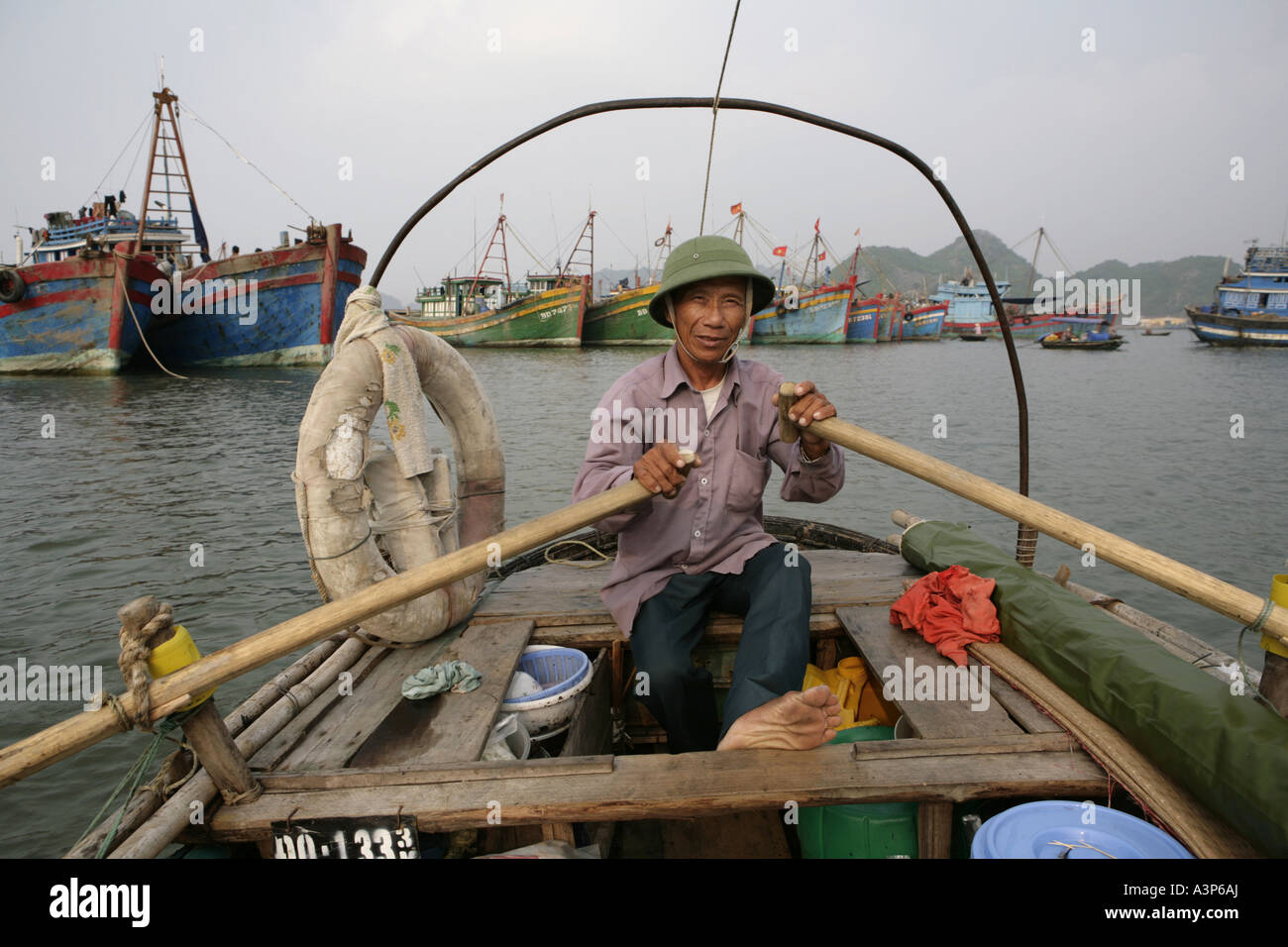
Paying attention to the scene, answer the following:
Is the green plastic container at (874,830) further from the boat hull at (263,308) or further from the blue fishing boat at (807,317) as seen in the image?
the blue fishing boat at (807,317)

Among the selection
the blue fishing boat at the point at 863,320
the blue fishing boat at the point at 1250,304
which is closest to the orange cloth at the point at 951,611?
the blue fishing boat at the point at 863,320

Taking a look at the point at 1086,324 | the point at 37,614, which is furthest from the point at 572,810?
the point at 1086,324

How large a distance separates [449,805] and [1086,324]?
6334 centimetres

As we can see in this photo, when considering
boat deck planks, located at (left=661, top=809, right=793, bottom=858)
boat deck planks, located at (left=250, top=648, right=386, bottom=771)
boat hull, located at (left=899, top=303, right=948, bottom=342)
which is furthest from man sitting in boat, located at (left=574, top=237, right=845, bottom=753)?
boat hull, located at (left=899, top=303, right=948, bottom=342)

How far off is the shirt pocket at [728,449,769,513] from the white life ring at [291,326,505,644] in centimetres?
122

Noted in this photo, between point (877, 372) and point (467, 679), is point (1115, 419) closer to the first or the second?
point (877, 372)

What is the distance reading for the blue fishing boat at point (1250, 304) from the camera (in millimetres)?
39375

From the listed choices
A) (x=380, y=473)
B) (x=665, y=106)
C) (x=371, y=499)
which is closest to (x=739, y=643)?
(x=371, y=499)

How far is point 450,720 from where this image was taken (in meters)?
2.45

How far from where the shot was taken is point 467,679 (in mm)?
2672

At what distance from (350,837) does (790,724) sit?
4.39ft

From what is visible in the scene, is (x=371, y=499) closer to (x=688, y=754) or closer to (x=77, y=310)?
(x=688, y=754)

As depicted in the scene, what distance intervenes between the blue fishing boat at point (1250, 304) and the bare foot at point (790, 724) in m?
50.6
